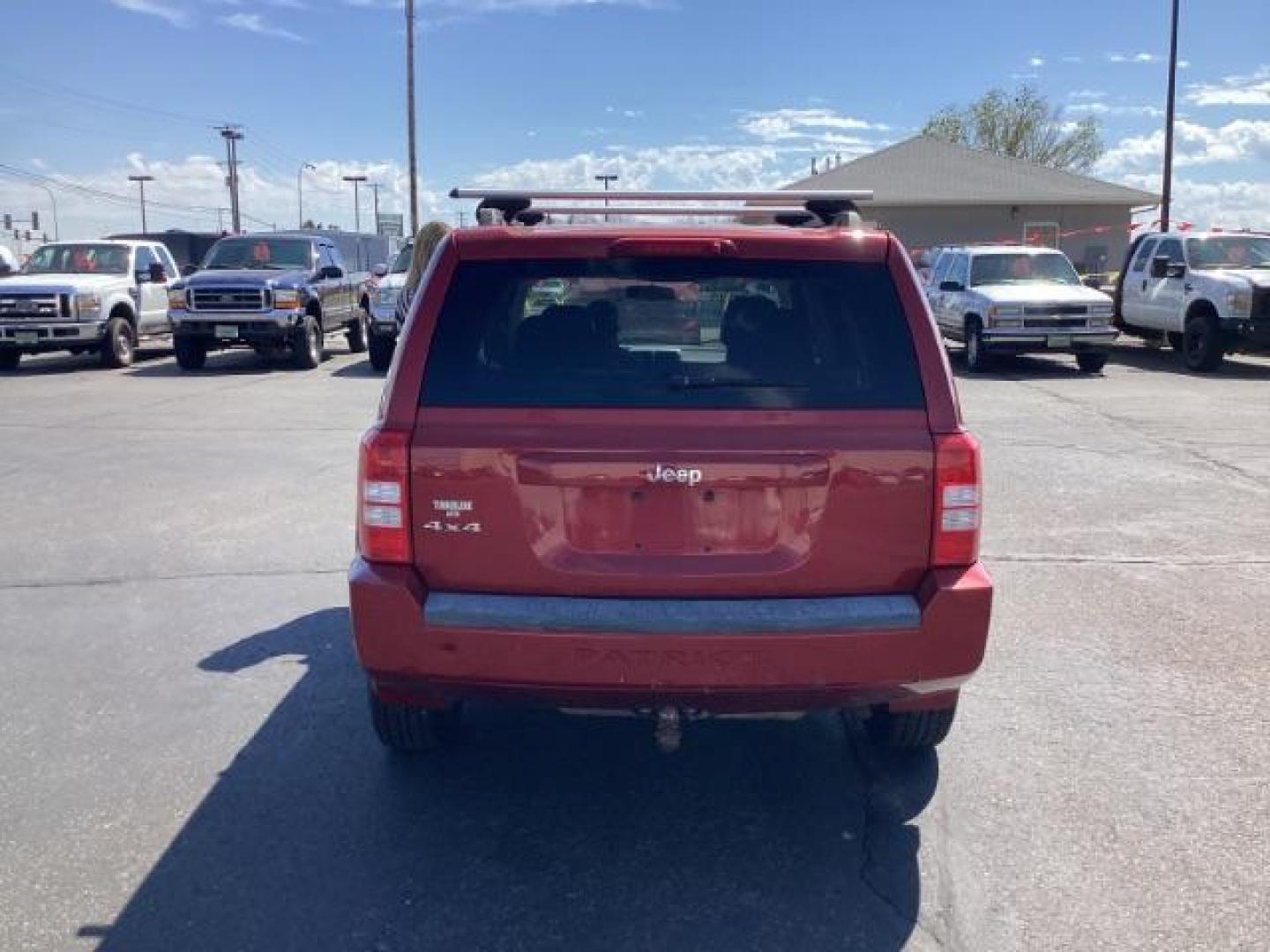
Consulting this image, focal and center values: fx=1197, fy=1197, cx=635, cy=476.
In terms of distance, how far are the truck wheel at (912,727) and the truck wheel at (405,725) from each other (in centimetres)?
155

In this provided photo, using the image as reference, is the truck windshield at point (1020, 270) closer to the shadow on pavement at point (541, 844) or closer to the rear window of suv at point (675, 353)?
the shadow on pavement at point (541, 844)

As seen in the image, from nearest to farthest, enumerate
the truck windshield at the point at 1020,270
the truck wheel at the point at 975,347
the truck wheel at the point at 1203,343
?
the truck wheel at the point at 1203,343 → the truck wheel at the point at 975,347 → the truck windshield at the point at 1020,270

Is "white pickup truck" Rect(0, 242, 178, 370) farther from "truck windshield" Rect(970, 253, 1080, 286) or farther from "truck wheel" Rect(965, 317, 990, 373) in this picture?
"truck windshield" Rect(970, 253, 1080, 286)

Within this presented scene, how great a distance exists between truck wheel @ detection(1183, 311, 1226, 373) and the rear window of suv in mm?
16414

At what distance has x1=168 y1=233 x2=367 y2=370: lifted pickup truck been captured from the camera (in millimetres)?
18375

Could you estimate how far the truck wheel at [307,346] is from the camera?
18719 mm

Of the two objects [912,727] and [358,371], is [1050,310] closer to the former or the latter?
[358,371]

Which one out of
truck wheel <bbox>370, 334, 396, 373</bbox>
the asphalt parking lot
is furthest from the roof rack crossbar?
truck wheel <bbox>370, 334, 396, 373</bbox>

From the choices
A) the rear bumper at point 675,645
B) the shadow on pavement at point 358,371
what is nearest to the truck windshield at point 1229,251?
the shadow on pavement at point 358,371

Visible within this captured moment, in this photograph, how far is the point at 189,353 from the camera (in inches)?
745

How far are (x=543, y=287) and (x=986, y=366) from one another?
666 inches

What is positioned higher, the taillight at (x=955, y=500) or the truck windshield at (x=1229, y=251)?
the truck windshield at (x=1229, y=251)

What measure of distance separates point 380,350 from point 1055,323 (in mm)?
10112

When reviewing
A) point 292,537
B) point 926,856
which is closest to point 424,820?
point 926,856
